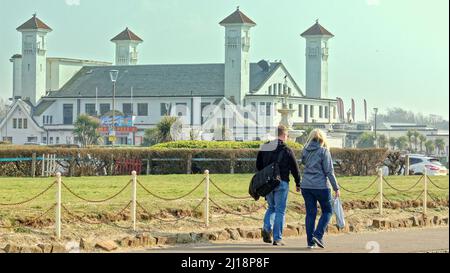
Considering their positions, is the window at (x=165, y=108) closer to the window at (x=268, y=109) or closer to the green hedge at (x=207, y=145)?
the window at (x=268, y=109)

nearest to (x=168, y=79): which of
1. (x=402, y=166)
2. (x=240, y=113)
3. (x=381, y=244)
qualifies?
(x=240, y=113)

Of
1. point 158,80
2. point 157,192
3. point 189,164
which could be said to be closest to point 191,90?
point 158,80

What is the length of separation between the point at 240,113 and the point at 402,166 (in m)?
68.5

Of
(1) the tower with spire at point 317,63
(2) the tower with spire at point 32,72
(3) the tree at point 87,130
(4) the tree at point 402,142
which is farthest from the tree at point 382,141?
(2) the tower with spire at point 32,72

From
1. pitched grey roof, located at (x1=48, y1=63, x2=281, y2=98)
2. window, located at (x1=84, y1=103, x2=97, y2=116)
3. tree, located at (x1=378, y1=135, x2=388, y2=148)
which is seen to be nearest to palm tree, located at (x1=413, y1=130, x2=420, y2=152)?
tree, located at (x1=378, y1=135, x2=388, y2=148)

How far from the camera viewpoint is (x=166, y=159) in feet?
130

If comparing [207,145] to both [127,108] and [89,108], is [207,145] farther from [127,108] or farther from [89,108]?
[127,108]

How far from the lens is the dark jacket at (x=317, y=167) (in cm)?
1647

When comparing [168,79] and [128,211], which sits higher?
[168,79]

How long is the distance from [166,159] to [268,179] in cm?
2279

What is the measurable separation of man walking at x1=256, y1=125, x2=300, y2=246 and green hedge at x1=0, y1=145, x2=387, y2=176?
2078 centimetres

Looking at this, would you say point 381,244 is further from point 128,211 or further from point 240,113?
point 240,113

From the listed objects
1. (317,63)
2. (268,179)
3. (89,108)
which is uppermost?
(317,63)

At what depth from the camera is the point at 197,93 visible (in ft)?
409
